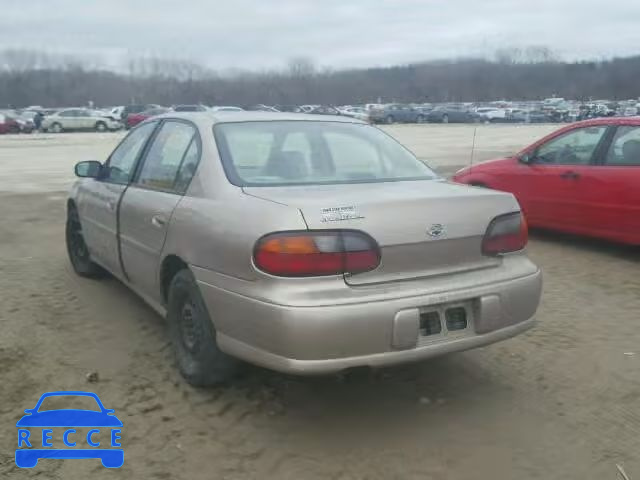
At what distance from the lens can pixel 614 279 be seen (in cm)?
597

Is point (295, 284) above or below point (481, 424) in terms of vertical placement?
above

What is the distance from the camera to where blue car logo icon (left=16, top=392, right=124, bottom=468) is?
3070 mm

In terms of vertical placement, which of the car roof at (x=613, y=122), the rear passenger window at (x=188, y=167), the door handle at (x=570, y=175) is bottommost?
the door handle at (x=570, y=175)

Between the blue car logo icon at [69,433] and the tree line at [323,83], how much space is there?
3490 inches

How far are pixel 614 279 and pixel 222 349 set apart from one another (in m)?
4.06

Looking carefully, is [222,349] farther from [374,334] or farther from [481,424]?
[481,424]

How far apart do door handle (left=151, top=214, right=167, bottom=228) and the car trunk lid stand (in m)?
0.67

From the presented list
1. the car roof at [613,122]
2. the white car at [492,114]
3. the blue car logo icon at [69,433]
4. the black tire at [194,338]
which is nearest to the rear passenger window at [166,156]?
the black tire at [194,338]

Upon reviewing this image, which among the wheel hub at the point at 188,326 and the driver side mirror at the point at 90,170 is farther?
the driver side mirror at the point at 90,170

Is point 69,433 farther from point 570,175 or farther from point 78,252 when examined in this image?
point 570,175

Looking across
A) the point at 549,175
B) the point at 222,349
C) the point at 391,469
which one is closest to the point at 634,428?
the point at 391,469

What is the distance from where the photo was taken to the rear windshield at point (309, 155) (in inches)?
146

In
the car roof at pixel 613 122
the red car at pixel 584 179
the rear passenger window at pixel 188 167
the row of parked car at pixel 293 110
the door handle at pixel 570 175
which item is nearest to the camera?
the rear passenger window at pixel 188 167

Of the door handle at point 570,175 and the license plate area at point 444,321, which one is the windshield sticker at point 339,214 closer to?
the license plate area at point 444,321
